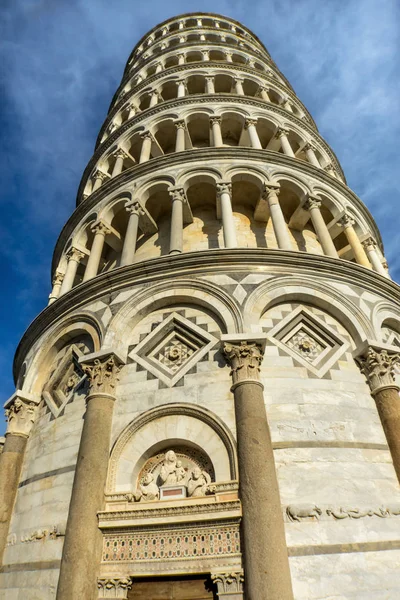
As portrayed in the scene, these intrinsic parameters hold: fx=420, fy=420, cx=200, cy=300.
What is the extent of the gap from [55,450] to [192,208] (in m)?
8.36

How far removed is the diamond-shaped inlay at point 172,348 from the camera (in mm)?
8259

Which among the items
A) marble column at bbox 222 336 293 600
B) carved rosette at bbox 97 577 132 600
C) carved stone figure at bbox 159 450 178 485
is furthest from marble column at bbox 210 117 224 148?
carved rosette at bbox 97 577 132 600

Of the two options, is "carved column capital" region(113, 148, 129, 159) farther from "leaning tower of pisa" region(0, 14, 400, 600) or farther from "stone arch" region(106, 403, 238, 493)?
"stone arch" region(106, 403, 238, 493)

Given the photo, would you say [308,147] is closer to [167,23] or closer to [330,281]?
[330,281]

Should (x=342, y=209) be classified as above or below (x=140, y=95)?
below

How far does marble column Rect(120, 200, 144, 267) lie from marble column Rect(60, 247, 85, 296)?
224 cm

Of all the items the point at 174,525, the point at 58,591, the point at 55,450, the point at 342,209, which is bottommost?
the point at 58,591

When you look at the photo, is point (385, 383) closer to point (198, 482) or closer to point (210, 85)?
point (198, 482)

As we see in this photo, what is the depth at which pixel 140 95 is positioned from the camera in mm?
18828

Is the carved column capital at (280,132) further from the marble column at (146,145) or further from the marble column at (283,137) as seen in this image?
the marble column at (146,145)

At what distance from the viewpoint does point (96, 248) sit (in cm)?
1223

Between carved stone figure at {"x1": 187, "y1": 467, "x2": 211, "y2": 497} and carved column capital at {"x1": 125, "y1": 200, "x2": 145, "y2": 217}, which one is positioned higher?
carved column capital at {"x1": 125, "y1": 200, "x2": 145, "y2": 217}

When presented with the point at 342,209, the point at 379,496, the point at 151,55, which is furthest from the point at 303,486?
the point at 151,55

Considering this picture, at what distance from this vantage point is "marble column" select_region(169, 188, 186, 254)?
34.2 feet
